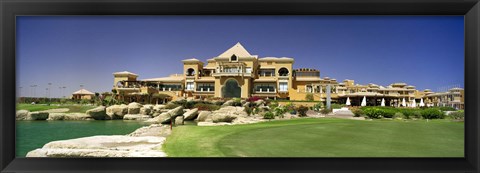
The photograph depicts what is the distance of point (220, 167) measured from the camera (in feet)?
13.2

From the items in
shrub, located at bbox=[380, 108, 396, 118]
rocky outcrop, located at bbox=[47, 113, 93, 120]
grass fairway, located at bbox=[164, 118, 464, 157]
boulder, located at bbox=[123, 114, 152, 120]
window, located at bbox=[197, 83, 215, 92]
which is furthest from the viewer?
window, located at bbox=[197, 83, 215, 92]

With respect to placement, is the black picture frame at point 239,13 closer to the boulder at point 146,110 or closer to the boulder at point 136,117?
the boulder at point 136,117

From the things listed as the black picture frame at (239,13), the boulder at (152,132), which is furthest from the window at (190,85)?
the black picture frame at (239,13)

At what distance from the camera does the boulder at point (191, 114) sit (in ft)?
40.5

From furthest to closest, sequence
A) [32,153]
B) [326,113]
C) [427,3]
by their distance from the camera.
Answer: [326,113]
[32,153]
[427,3]

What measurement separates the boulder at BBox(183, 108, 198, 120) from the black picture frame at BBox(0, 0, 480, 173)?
8281 mm

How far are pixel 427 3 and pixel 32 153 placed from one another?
596cm

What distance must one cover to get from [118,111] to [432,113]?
1148 cm

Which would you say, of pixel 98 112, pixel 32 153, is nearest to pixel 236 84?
pixel 98 112

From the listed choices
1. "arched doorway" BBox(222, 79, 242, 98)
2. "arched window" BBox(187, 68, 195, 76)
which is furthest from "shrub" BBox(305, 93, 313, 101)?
"arched window" BBox(187, 68, 195, 76)

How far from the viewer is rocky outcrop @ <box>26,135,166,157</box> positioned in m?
5.06

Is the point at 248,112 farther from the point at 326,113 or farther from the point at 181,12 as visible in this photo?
the point at 181,12

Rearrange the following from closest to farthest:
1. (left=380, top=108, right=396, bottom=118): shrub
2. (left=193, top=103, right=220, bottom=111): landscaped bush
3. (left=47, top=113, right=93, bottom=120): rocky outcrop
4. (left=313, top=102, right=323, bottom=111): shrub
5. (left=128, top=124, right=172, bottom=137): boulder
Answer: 1. (left=128, top=124, right=172, bottom=137): boulder
2. (left=47, top=113, right=93, bottom=120): rocky outcrop
3. (left=380, top=108, right=396, bottom=118): shrub
4. (left=313, top=102, right=323, bottom=111): shrub
5. (left=193, top=103, right=220, bottom=111): landscaped bush

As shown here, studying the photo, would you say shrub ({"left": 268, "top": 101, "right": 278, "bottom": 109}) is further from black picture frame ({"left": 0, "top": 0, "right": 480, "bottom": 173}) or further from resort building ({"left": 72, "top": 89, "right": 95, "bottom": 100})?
black picture frame ({"left": 0, "top": 0, "right": 480, "bottom": 173})
